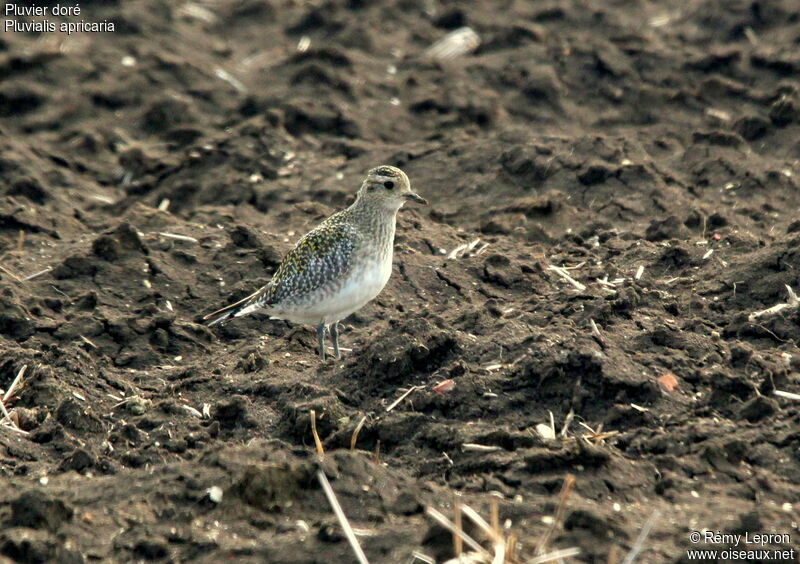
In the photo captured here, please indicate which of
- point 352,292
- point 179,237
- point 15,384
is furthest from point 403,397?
point 179,237

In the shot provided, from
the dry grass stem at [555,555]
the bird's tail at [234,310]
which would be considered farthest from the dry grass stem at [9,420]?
the dry grass stem at [555,555]

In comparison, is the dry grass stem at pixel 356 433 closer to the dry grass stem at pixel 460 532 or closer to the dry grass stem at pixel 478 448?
the dry grass stem at pixel 478 448

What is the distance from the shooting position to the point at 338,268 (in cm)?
918

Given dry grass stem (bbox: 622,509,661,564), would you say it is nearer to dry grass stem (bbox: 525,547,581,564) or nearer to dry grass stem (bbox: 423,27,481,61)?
dry grass stem (bbox: 525,547,581,564)

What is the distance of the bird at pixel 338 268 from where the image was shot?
9117mm

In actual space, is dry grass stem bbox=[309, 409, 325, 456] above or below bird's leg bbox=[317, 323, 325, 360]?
above

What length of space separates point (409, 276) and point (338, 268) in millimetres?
1319

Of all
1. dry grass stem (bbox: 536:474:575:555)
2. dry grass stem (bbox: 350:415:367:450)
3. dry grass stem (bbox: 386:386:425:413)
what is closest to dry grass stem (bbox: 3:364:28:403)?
dry grass stem (bbox: 350:415:367:450)

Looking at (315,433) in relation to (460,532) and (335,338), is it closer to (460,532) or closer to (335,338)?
(460,532)

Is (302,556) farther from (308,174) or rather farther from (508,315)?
(308,174)

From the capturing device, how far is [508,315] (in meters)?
9.25

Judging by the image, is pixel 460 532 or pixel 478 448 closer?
pixel 460 532

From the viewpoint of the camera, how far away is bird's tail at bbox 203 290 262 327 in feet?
30.8

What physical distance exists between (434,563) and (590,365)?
234 centimetres
